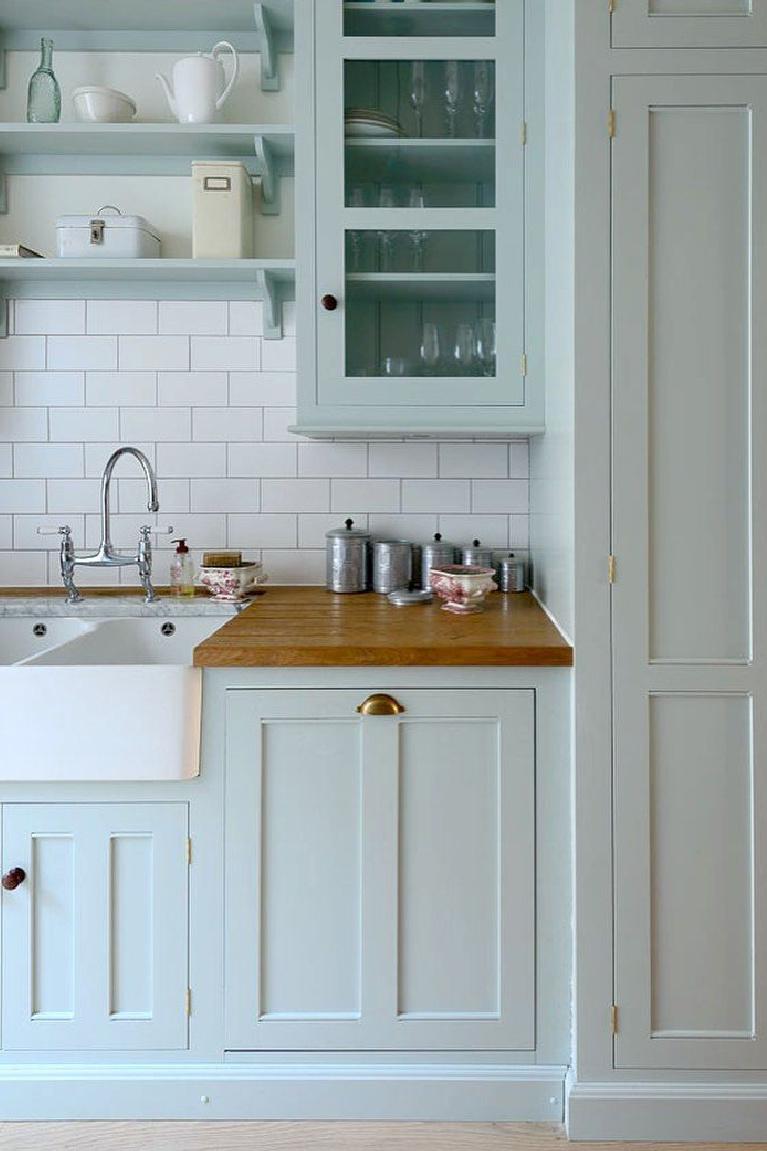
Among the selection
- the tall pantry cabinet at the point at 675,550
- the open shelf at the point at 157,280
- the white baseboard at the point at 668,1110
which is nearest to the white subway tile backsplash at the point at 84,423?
the open shelf at the point at 157,280

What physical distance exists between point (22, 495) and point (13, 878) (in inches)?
44.7

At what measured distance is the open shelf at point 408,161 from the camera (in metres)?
2.08

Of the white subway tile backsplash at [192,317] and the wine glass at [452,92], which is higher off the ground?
the wine glass at [452,92]

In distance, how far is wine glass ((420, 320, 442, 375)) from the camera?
2100mm

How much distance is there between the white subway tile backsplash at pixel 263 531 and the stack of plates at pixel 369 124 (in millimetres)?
971

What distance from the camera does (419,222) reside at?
2064 mm

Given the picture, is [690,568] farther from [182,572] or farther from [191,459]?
[191,459]

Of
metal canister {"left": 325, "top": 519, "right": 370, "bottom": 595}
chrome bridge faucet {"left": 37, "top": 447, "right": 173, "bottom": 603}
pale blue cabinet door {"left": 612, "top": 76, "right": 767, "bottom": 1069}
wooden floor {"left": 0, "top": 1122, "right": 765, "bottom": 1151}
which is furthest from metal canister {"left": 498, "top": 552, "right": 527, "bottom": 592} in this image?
wooden floor {"left": 0, "top": 1122, "right": 765, "bottom": 1151}

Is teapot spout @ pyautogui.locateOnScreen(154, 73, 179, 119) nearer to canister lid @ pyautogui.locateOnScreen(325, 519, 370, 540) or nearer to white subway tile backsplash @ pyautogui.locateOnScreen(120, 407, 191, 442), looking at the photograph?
white subway tile backsplash @ pyautogui.locateOnScreen(120, 407, 191, 442)

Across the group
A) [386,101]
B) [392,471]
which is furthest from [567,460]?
[386,101]

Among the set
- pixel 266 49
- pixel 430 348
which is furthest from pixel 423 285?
pixel 266 49

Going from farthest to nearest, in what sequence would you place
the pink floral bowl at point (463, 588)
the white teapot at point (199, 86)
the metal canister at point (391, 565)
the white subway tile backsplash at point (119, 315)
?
1. the white subway tile backsplash at point (119, 315)
2. the metal canister at point (391, 565)
3. the white teapot at point (199, 86)
4. the pink floral bowl at point (463, 588)

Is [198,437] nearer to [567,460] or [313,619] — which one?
[313,619]

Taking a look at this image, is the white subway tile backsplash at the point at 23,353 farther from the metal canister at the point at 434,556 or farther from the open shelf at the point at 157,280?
the metal canister at the point at 434,556
